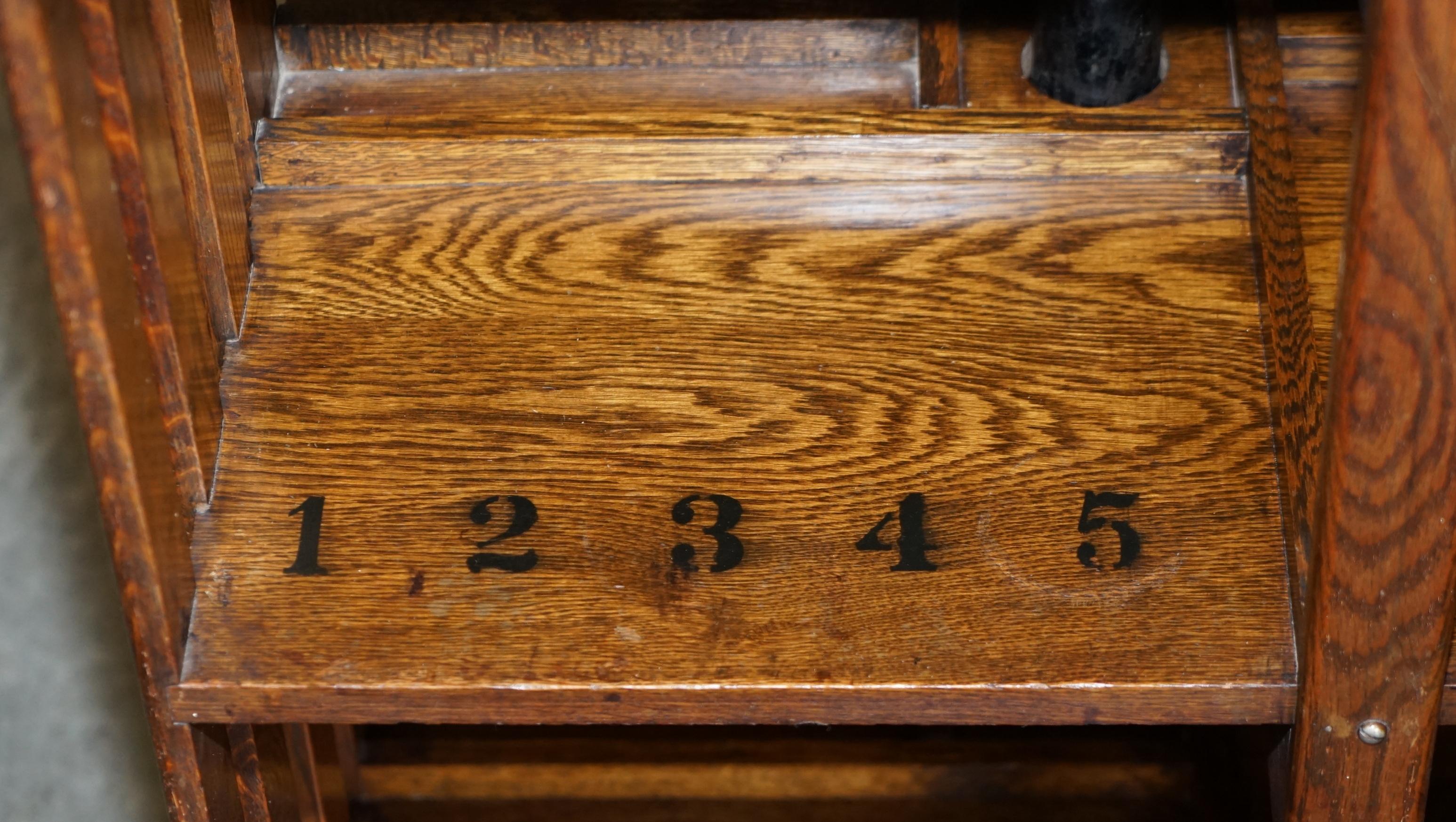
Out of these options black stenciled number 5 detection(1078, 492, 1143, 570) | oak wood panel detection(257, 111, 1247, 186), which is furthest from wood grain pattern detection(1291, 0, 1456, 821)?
oak wood panel detection(257, 111, 1247, 186)

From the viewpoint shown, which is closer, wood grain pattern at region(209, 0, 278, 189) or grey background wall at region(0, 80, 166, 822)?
wood grain pattern at region(209, 0, 278, 189)

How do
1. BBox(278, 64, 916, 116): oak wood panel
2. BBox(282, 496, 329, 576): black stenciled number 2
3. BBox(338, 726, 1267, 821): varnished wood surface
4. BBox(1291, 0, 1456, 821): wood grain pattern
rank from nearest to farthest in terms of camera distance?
BBox(1291, 0, 1456, 821): wood grain pattern, BBox(282, 496, 329, 576): black stenciled number 2, BBox(278, 64, 916, 116): oak wood panel, BBox(338, 726, 1267, 821): varnished wood surface

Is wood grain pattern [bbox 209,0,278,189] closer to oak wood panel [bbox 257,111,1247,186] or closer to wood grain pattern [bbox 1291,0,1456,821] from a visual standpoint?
oak wood panel [bbox 257,111,1247,186]

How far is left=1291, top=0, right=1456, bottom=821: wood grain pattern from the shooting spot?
78 cm

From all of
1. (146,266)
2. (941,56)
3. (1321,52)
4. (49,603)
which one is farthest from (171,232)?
(49,603)

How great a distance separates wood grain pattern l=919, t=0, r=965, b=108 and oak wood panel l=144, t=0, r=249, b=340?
59 centimetres

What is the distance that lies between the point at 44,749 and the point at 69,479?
15.0 inches

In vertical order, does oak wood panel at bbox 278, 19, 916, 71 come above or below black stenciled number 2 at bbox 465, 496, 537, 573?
above

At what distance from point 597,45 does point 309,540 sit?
1.80 feet

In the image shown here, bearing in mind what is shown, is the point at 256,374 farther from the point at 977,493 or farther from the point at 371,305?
the point at 977,493

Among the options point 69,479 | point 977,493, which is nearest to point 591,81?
point 977,493

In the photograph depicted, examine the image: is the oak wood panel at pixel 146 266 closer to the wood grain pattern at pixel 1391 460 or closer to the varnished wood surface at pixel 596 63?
the varnished wood surface at pixel 596 63

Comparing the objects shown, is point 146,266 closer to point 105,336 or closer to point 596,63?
point 105,336

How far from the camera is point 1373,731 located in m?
0.96
